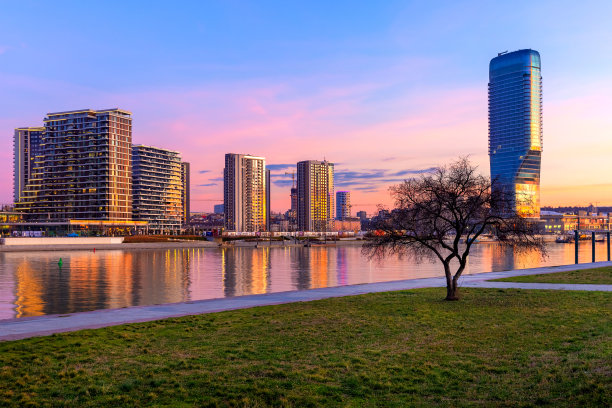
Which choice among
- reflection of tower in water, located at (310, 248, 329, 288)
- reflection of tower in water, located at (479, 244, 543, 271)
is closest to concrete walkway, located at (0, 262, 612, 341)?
reflection of tower in water, located at (479, 244, 543, 271)

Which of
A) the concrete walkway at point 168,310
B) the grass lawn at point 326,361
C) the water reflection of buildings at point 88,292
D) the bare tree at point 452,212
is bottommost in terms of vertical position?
the water reflection of buildings at point 88,292

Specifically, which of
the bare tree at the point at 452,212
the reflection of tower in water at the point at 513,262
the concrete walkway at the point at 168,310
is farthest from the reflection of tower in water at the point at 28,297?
the reflection of tower in water at the point at 513,262

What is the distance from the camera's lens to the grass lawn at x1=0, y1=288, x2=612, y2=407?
10.4 m

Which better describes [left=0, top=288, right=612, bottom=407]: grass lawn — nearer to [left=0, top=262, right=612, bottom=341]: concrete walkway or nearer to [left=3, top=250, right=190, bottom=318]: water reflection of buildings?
[left=0, top=262, right=612, bottom=341]: concrete walkway

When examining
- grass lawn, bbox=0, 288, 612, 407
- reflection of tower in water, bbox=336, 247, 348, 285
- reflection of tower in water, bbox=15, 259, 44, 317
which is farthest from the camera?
reflection of tower in water, bbox=336, 247, 348, 285

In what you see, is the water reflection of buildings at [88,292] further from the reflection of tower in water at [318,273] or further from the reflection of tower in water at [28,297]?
Result: the reflection of tower in water at [318,273]

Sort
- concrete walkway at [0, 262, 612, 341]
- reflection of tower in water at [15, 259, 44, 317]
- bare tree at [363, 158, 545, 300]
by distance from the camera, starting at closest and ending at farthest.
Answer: concrete walkway at [0, 262, 612, 341] → bare tree at [363, 158, 545, 300] → reflection of tower in water at [15, 259, 44, 317]

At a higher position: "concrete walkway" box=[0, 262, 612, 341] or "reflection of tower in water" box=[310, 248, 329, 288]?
"concrete walkway" box=[0, 262, 612, 341]

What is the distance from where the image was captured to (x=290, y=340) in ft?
53.0

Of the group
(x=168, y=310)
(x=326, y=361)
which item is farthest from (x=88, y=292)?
(x=326, y=361)

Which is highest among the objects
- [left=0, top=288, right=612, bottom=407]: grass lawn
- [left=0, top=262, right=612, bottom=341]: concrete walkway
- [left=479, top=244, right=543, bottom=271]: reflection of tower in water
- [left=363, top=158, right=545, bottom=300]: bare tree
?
[left=363, top=158, right=545, bottom=300]: bare tree

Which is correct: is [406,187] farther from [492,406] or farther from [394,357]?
[492,406]

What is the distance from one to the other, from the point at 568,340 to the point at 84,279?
50187mm

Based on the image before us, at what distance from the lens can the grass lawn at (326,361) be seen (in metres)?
10.4
